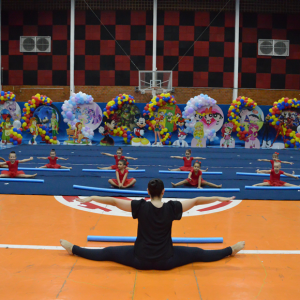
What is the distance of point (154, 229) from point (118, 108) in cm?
1280

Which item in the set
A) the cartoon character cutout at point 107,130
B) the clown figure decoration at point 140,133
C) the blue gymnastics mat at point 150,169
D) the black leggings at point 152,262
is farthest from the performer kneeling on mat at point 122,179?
the cartoon character cutout at point 107,130

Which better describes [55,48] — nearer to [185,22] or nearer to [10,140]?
[10,140]

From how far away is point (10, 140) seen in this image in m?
15.5

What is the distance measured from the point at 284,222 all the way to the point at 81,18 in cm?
1638

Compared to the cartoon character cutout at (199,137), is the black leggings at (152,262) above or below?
below

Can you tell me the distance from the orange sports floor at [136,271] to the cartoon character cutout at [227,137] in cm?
1039

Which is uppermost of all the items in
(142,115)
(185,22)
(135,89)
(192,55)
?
(185,22)

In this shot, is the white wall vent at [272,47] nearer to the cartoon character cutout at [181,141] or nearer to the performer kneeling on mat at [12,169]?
the cartoon character cutout at [181,141]

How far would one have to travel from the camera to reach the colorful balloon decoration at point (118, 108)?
15742 mm

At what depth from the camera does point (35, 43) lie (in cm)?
1847

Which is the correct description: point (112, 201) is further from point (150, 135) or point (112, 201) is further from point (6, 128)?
point (6, 128)

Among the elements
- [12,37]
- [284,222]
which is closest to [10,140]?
[12,37]

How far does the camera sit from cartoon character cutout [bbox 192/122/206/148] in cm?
1580

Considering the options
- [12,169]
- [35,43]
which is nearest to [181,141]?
[12,169]
